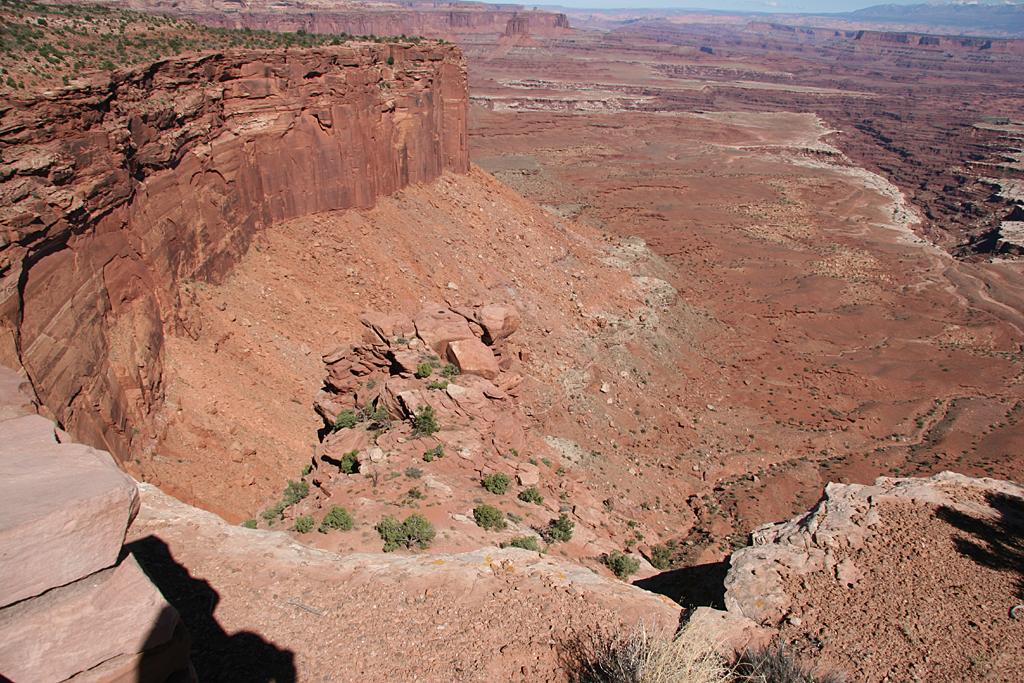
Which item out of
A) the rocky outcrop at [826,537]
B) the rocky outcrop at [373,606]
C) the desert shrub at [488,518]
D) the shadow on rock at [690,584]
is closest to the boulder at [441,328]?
the desert shrub at [488,518]

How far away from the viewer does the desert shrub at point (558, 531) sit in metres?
13.1

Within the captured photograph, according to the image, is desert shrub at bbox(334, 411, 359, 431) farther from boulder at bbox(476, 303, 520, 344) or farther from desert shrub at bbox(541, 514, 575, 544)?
desert shrub at bbox(541, 514, 575, 544)

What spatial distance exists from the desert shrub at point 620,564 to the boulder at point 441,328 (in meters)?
7.22

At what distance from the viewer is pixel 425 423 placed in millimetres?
14750

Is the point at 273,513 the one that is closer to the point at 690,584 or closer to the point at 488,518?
the point at 488,518

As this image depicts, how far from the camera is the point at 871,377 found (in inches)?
1143

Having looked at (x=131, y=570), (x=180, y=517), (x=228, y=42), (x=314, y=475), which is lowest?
(x=314, y=475)

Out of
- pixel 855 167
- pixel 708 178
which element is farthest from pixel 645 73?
pixel 708 178

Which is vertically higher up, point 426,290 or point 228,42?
point 228,42

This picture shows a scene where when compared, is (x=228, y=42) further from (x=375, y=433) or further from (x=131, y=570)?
(x=131, y=570)

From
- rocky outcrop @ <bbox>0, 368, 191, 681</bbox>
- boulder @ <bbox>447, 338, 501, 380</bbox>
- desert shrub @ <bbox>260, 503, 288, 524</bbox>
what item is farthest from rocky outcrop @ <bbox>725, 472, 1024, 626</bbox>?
desert shrub @ <bbox>260, 503, 288, 524</bbox>

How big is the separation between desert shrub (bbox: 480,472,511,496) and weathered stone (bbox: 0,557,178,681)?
9.66 metres

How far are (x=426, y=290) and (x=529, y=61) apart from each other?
142 meters

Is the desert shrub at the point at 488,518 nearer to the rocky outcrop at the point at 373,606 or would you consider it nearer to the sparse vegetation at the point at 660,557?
the rocky outcrop at the point at 373,606
